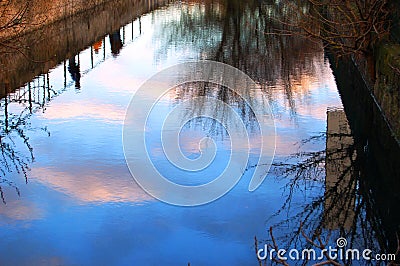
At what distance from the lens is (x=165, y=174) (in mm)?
7242

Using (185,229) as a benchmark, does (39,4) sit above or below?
above

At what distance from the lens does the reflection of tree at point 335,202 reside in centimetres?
580

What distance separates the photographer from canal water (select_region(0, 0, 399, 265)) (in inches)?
223

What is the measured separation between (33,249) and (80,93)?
553 cm

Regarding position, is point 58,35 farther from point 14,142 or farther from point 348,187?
point 348,187

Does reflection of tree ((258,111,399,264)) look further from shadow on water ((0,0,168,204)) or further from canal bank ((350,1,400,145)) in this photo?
shadow on water ((0,0,168,204))

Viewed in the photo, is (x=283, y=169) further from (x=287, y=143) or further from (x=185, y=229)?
(x=185, y=229)

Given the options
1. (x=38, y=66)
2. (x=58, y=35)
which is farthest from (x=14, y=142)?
(x=58, y=35)

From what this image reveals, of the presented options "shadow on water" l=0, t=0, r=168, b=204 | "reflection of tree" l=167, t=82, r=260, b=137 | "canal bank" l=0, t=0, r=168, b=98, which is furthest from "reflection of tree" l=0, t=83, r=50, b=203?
"reflection of tree" l=167, t=82, r=260, b=137

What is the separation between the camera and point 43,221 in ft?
19.9

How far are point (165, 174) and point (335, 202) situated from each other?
1.69 metres

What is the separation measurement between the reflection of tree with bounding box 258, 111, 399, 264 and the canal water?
0.06ft

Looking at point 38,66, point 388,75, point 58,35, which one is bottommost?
point 38,66

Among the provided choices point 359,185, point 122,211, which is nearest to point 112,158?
point 122,211
